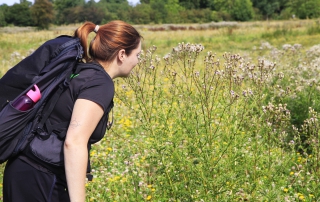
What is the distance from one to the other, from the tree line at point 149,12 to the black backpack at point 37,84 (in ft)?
143

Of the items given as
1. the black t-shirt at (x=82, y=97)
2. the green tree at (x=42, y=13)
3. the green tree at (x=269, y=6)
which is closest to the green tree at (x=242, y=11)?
the green tree at (x=269, y=6)

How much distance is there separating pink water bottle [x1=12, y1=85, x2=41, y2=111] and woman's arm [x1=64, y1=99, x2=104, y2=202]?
191 millimetres

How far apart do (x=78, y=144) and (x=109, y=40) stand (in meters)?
0.51

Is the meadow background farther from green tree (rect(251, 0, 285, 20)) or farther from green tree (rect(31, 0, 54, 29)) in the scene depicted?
green tree (rect(251, 0, 285, 20))

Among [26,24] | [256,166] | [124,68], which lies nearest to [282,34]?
[256,166]

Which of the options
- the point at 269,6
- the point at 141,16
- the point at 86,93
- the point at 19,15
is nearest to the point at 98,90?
the point at 86,93

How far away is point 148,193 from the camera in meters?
3.87

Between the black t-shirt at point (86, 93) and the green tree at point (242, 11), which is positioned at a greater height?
the black t-shirt at point (86, 93)

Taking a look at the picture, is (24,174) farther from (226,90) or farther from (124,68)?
(226,90)

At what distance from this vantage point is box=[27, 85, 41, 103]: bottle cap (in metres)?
2.03

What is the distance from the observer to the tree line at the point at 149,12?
53.4 metres

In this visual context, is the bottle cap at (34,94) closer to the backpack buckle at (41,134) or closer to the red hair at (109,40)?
the backpack buckle at (41,134)

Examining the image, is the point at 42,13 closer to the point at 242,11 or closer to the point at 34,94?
the point at 242,11

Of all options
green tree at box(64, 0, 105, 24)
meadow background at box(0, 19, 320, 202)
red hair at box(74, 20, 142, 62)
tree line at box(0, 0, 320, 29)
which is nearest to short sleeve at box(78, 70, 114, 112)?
red hair at box(74, 20, 142, 62)
